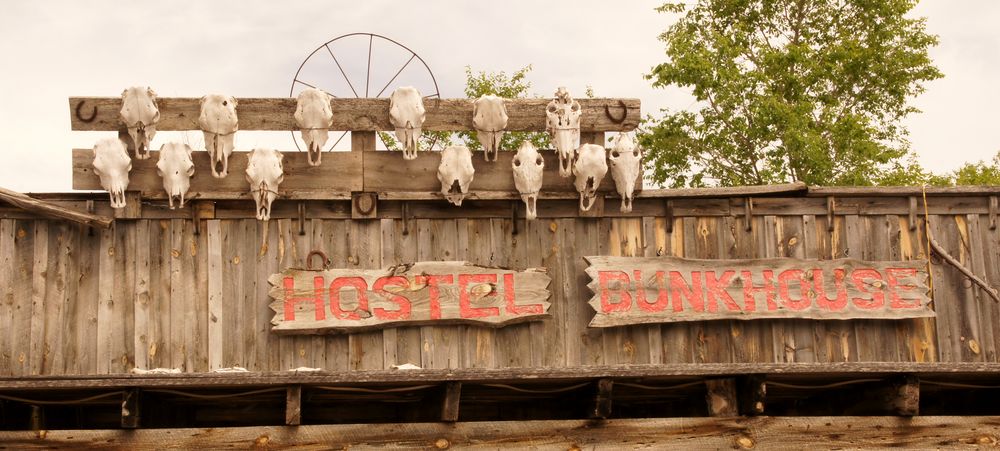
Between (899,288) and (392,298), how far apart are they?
548 cm

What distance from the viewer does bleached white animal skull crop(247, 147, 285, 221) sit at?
12.1 metres

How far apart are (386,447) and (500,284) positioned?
10.00ft

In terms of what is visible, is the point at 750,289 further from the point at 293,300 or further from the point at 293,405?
the point at 293,405

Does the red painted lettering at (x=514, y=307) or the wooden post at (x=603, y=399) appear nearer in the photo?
the wooden post at (x=603, y=399)

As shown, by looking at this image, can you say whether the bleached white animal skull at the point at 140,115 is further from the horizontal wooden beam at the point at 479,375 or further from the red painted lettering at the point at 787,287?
the red painted lettering at the point at 787,287

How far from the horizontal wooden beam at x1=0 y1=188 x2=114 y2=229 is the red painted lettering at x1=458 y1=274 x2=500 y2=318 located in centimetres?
371

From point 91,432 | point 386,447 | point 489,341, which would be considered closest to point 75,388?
point 91,432

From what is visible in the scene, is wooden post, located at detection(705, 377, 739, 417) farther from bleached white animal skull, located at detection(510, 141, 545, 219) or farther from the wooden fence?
bleached white animal skull, located at detection(510, 141, 545, 219)

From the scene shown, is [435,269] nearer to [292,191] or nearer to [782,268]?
[292,191]

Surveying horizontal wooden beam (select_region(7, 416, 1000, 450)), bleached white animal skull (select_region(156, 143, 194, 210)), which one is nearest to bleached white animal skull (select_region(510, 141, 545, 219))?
horizontal wooden beam (select_region(7, 416, 1000, 450))

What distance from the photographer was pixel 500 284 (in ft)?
40.7

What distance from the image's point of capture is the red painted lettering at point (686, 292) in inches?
495

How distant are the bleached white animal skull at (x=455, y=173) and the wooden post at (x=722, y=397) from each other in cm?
352

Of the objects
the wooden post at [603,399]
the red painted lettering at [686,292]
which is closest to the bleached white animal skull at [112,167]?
the wooden post at [603,399]
